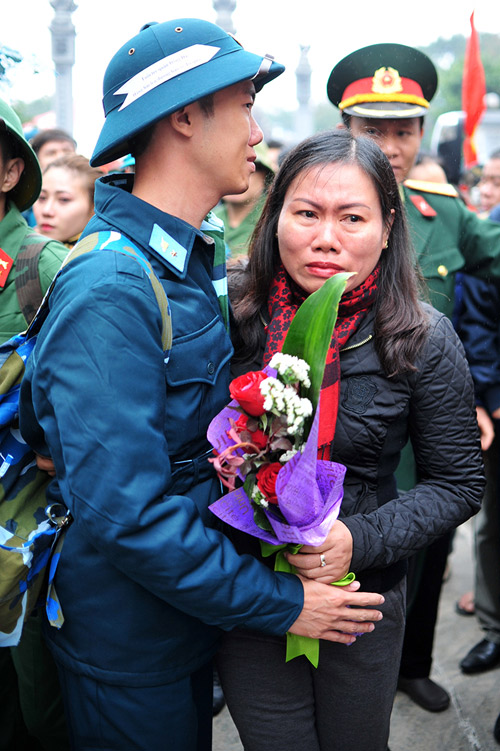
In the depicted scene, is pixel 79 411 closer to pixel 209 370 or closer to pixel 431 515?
pixel 209 370

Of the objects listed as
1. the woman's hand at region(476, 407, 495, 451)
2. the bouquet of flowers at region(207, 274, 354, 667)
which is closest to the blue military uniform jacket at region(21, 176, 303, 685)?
the bouquet of flowers at region(207, 274, 354, 667)

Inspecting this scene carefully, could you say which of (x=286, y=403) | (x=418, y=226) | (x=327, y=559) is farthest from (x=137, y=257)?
(x=418, y=226)

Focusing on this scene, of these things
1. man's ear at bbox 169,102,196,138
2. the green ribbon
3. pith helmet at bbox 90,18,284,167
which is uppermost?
pith helmet at bbox 90,18,284,167

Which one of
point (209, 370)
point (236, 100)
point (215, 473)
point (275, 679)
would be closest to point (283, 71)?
point (236, 100)

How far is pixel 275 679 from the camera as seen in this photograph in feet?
6.38

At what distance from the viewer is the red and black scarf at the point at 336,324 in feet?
5.84

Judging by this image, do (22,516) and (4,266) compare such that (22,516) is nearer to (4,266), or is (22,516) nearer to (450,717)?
(4,266)

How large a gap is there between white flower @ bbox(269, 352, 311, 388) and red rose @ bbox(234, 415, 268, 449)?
131 mm

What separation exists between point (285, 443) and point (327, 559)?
41 cm

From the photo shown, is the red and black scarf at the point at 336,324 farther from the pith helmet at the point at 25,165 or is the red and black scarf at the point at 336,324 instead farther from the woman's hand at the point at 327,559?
the pith helmet at the point at 25,165

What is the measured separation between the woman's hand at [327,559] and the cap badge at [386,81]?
7.31 ft

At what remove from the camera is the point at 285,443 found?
5.02 ft

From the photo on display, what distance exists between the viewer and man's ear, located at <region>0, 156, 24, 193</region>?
250 centimetres

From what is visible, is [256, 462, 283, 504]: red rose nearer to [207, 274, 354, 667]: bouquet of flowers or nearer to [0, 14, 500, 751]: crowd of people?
A: [207, 274, 354, 667]: bouquet of flowers
